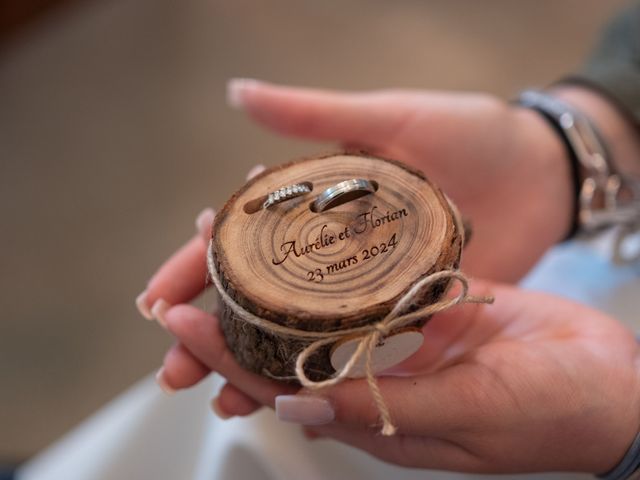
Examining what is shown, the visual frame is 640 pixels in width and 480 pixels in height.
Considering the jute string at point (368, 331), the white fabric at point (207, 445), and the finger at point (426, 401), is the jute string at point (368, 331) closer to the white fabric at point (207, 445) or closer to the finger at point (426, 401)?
the finger at point (426, 401)

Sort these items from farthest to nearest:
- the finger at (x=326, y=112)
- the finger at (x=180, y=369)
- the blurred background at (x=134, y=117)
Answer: the blurred background at (x=134, y=117) < the finger at (x=326, y=112) < the finger at (x=180, y=369)

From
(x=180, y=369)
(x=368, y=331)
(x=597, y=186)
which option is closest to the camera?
(x=368, y=331)

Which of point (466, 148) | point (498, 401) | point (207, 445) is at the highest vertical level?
point (466, 148)

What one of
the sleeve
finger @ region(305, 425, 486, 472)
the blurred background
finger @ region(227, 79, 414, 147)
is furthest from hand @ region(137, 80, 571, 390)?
the blurred background

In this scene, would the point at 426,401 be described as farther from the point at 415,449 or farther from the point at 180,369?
the point at 180,369

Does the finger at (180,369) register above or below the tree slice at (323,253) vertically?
below

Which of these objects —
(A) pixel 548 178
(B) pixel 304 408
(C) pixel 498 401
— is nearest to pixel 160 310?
(B) pixel 304 408

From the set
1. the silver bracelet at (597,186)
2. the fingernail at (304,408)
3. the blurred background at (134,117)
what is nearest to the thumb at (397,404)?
the fingernail at (304,408)

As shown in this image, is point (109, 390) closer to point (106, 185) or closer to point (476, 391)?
point (106, 185)
